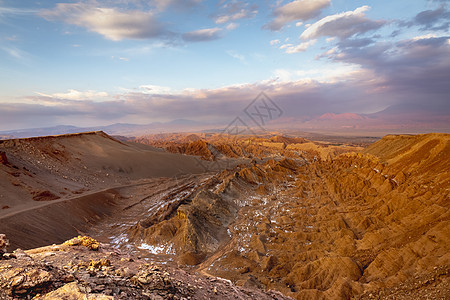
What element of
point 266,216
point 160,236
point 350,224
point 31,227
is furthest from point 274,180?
point 31,227

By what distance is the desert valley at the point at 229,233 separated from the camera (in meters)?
5.15

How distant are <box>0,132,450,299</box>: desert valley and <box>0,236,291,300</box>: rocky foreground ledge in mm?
24

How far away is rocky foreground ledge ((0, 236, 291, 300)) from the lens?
3.83 m

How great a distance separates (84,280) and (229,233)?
14583 mm

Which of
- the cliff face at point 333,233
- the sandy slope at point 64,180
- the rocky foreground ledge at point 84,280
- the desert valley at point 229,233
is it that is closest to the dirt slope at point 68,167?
the sandy slope at point 64,180

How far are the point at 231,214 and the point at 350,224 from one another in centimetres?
995

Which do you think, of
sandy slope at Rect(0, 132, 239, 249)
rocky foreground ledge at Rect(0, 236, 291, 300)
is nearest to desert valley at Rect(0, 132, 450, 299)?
rocky foreground ledge at Rect(0, 236, 291, 300)

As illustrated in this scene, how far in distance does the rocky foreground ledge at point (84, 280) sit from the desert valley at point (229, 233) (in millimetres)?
24

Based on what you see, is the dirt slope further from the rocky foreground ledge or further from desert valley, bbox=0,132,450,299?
the rocky foreground ledge

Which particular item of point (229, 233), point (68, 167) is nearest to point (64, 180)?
point (68, 167)

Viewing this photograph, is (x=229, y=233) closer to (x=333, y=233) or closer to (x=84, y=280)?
(x=333, y=233)

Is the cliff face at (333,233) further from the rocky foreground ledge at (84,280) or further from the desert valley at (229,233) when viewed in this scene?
the rocky foreground ledge at (84,280)

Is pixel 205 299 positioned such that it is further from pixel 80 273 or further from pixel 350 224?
pixel 350 224

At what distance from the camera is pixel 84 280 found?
14.5 ft
